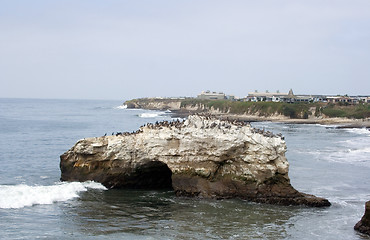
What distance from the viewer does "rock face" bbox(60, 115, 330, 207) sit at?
20938 mm

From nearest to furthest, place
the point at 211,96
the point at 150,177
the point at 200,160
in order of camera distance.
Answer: the point at 200,160, the point at 150,177, the point at 211,96

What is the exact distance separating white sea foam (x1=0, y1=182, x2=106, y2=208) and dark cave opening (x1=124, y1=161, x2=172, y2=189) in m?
1.51

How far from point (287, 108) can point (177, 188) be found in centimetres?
7441

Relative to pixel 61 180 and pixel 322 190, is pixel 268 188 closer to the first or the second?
pixel 322 190

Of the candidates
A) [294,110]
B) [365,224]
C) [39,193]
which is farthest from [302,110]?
[365,224]

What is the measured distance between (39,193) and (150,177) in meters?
5.47

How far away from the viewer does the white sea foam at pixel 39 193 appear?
2058 cm

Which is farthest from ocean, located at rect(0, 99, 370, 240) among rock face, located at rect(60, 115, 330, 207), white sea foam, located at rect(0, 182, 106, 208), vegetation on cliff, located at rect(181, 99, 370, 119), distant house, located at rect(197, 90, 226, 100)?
distant house, located at rect(197, 90, 226, 100)

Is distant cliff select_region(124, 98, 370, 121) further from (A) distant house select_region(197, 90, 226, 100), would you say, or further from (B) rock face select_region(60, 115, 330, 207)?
(B) rock face select_region(60, 115, 330, 207)

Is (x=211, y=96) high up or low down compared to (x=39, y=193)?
up

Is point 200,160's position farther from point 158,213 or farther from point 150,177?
point 150,177

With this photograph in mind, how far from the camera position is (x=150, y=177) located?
24.2 meters

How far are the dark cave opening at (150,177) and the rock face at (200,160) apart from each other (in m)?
0.05

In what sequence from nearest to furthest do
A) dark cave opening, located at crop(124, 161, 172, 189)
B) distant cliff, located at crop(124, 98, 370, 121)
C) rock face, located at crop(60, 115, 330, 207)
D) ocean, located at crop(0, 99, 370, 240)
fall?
1. ocean, located at crop(0, 99, 370, 240)
2. rock face, located at crop(60, 115, 330, 207)
3. dark cave opening, located at crop(124, 161, 172, 189)
4. distant cliff, located at crop(124, 98, 370, 121)
